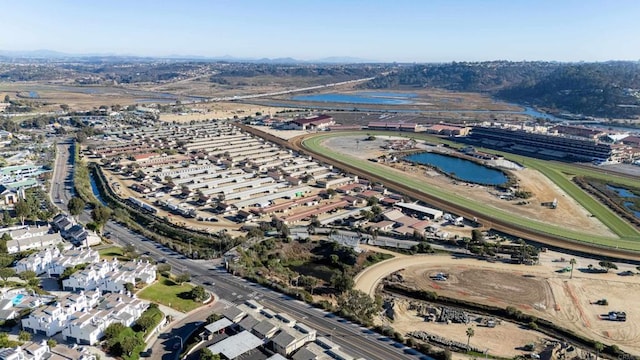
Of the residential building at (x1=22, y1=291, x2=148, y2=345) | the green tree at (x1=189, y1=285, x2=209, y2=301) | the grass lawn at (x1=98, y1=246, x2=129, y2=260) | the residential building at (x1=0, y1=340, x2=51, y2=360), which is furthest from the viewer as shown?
the grass lawn at (x1=98, y1=246, x2=129, y2=260)

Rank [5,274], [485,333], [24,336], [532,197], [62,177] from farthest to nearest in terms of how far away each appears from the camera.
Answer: [62,177], [532,197], [5,274], [485,333], [24,336]

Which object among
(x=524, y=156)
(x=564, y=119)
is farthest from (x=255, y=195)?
(x=564, y=119)

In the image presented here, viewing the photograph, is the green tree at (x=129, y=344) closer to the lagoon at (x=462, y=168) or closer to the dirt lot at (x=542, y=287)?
the dirt lot at (x=542, y=287)

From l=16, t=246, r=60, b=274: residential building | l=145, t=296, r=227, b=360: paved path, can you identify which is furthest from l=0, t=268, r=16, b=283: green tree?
l=145, t=296, r=227, b=360: paved path

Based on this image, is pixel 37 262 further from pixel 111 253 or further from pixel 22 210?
pixel 22 210

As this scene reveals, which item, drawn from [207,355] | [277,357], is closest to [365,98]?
[277,357]

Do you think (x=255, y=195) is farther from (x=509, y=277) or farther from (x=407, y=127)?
(x=407, y=127)

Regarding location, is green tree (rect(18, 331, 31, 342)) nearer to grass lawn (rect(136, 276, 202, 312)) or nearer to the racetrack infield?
grass lawn (rect(136, 276, 202, 312))
